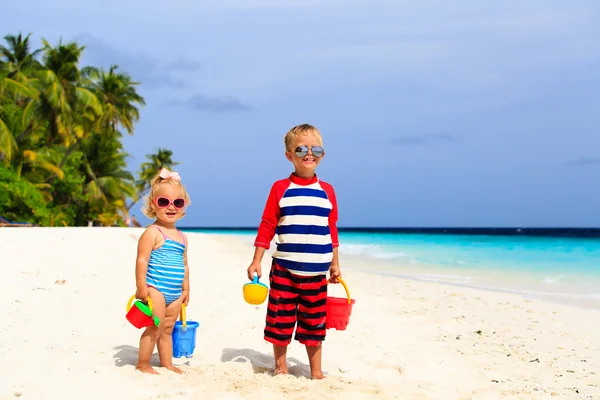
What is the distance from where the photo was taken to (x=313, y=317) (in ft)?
12.8

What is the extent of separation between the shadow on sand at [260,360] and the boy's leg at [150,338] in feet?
2.46

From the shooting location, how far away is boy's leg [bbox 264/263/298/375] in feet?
12.6

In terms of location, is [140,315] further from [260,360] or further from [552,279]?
[552,279]

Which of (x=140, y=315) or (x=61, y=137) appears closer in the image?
(x=140, y=315)

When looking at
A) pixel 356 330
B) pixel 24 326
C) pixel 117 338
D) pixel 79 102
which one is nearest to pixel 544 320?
pixel 356 330

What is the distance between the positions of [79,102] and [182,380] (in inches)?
1124

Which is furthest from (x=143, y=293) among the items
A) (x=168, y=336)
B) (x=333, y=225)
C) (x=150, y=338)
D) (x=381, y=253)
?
(x=381, y=253)

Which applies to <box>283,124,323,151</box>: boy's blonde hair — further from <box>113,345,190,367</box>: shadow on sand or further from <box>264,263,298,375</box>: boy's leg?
<box>113,345,190,367</box>: shadow on sand

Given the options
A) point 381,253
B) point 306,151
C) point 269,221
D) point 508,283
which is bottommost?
point 381,253

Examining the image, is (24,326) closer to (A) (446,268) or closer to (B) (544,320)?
(B) (544,320)

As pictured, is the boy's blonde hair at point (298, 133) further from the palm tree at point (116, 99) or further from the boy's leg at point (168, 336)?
the palm tree at point (116, 99)

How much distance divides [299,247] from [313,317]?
0.52m

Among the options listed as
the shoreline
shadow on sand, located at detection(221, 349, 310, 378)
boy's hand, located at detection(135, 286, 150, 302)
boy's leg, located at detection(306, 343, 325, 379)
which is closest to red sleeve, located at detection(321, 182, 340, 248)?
boy's leg, located at detection(306, 343, 325, 379)

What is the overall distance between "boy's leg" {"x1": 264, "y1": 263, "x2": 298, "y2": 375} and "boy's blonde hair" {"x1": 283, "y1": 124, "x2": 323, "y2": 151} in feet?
2.76
